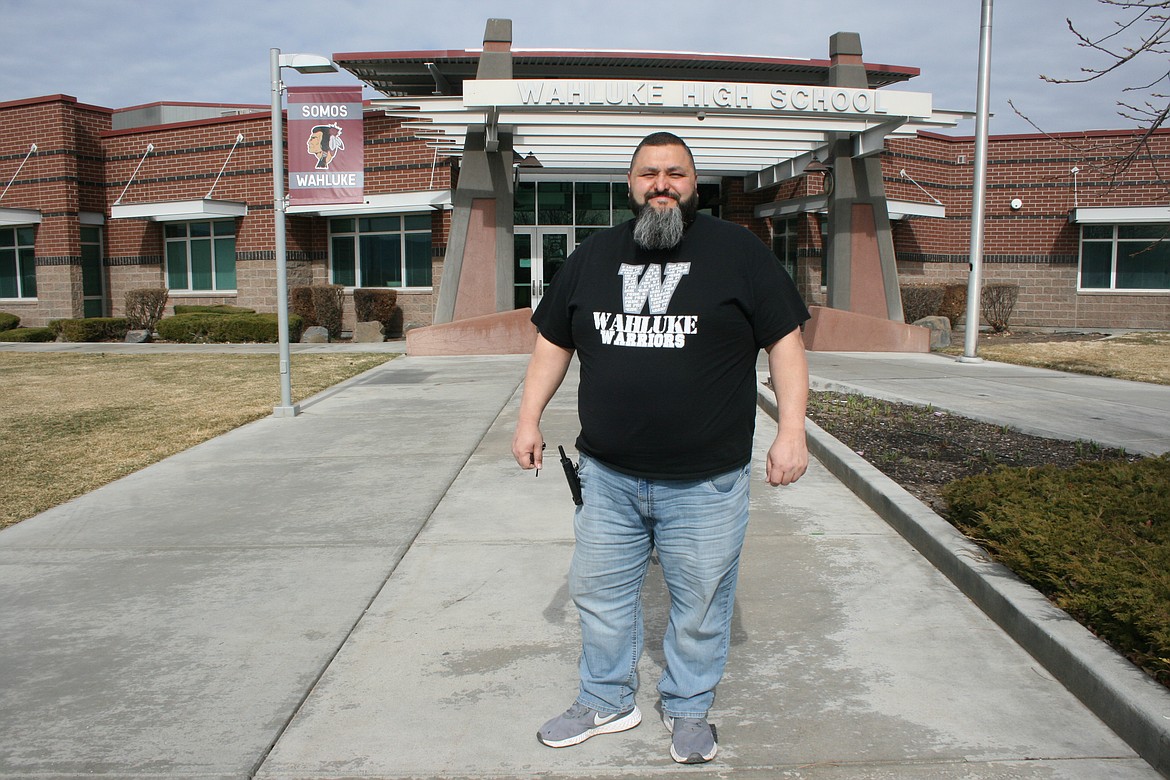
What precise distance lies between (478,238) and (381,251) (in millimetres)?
7424

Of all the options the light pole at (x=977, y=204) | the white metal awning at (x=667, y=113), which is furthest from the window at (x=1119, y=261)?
the light pole at (x=977, y=204)

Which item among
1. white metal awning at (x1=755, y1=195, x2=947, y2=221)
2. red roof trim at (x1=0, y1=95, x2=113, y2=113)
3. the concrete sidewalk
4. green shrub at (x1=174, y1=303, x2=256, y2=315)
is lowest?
the concrete sidewalk

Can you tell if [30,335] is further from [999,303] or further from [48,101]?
[999,303]

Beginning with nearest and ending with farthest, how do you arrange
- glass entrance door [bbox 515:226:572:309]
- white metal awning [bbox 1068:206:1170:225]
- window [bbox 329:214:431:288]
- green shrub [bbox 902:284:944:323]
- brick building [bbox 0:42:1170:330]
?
1. green shrub [bbox 902:284:944:323]
2. brick building [bbox 0:42:1170:330]
3. glass entrance door [bbox 515:226:572:309]
4. white metal awning [bbox 1068:206:1170:225]
5. window [bbox 329:214:431:288]

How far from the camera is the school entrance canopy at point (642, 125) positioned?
1466cm

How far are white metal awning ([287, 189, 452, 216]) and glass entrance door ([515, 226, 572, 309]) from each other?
215 cm

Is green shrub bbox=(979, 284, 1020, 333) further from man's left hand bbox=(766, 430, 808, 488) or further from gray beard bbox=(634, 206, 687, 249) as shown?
gray beard bbox=(634, 206, 687, 249)

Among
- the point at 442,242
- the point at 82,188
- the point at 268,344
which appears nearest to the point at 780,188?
the point at 442,242

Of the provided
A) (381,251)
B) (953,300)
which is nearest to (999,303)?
(953,300)

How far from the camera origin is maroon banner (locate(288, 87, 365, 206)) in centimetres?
984

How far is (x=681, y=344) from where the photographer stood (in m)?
2.82

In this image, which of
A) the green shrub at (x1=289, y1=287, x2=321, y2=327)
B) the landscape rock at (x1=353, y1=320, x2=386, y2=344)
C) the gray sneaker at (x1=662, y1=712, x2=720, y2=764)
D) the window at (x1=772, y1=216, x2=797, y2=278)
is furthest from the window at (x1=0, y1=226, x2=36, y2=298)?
the gray sneaker at (x1=662, y1=712, x2=720, y2=764)

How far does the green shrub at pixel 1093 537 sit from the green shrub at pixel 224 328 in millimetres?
17192

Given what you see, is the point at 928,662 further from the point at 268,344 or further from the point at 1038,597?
the point at 268,344
